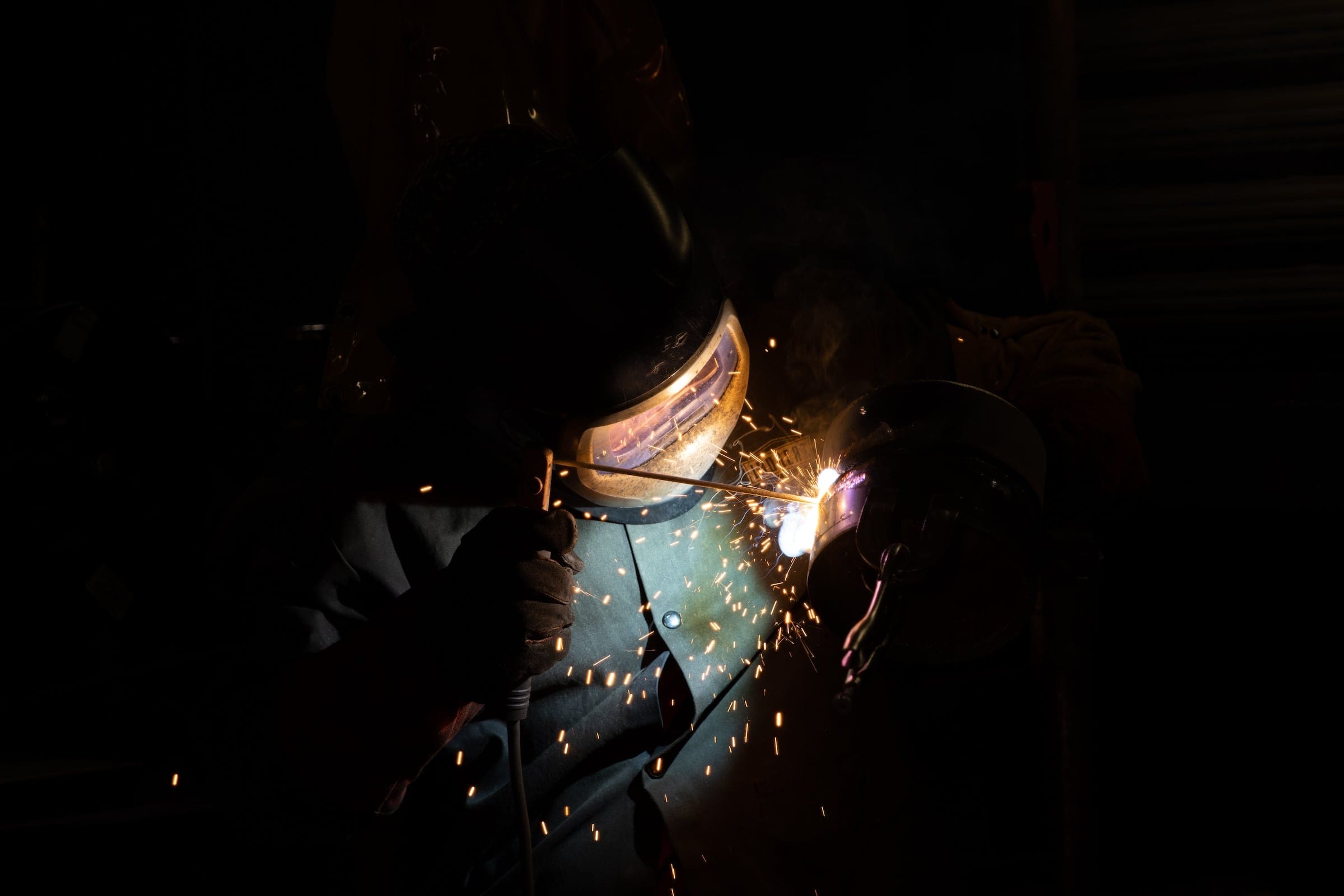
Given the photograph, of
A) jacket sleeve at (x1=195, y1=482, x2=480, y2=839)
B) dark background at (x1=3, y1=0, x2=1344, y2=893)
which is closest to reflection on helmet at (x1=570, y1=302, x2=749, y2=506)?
jacket sleeve at (x1=195, y1=482, x2=480, y2=839)

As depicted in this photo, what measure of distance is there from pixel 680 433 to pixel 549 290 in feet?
1.35

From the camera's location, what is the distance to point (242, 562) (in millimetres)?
1594

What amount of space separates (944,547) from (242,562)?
1374 mm

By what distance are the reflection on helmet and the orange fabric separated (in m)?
0.47

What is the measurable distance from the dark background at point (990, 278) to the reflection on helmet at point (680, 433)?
578mm

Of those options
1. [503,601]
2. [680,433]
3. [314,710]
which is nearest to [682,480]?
[680,433]

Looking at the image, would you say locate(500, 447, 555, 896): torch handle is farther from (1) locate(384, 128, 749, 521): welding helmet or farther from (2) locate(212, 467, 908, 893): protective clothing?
(2) locate(212, 467, 908, 893): protective clothing

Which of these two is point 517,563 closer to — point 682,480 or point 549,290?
point 682,480

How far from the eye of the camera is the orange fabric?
150 cm

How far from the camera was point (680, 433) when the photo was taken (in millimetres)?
1529

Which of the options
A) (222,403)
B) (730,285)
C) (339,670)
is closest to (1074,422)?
(730,285)

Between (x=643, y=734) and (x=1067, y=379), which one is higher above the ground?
(x=1067, y=379)

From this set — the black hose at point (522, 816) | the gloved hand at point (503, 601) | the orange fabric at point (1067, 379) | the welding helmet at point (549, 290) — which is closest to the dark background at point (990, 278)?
the orange fabric at point (1067, 379)

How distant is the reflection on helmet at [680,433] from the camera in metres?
1.47
